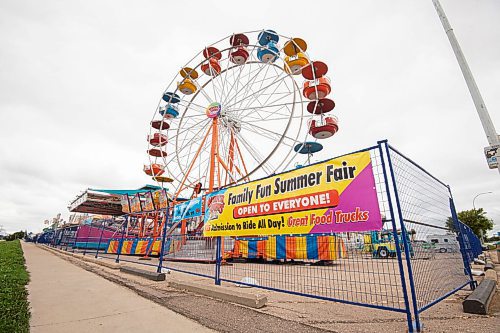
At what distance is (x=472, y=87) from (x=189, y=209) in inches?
269

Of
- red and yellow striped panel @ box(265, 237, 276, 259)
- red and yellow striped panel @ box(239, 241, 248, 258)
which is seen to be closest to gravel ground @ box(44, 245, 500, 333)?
red and yellow striped panel @ box(265, 237, 276, 259)

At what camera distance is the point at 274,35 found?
14.3 metres

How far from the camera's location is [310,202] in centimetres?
370

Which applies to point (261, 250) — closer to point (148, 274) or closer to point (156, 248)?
point (148, 274)

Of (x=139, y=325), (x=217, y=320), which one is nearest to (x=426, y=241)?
(x=217, y=320)

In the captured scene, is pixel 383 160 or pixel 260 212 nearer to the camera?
pixel 383 160

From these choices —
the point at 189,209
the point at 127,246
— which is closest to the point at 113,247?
the point at 127,246

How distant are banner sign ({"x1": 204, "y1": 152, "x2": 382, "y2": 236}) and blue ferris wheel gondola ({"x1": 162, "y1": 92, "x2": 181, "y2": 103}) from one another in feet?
47.8

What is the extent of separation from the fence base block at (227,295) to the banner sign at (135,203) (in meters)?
19.1

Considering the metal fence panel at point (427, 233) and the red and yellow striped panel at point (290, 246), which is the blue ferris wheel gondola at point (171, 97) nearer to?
the red and yellow striped panel at point (290, 246)

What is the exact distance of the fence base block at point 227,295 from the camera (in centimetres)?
359

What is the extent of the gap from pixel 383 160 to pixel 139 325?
11.4 feet

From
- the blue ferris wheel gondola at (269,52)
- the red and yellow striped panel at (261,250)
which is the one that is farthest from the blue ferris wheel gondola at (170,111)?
the red and yellow striped panel at (261,250)

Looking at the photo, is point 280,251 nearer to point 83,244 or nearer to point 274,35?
point 274,35
